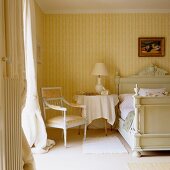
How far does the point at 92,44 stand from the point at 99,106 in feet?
4.69

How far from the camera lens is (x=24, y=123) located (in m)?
4.15

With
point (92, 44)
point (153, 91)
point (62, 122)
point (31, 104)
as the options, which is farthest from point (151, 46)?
point (31, 104)

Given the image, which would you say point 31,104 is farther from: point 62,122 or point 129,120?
point 129,120

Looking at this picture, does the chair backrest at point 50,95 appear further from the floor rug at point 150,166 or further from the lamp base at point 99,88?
the floor rug at point 150,166

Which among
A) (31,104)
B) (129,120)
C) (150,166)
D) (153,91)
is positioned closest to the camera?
(150,166)

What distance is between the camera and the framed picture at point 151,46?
18.8 ft

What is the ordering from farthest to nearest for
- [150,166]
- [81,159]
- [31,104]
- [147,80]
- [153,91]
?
[147,80], [153,91], [31,104], [81,159], [150,166]

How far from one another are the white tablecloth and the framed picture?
1.32 meters

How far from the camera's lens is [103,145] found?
177 inches

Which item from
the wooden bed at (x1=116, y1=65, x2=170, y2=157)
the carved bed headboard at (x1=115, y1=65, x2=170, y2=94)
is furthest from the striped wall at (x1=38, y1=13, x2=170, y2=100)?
the wooden bed at (x1=116, y1=65, x2=170, y2=157)

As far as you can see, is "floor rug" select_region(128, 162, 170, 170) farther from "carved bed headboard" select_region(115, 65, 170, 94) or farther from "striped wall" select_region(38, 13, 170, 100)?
"striped wall" select_region(38, 13, 170, 100)

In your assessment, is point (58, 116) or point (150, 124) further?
point (58, 116)

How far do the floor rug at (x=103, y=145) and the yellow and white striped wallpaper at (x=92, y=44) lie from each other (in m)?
1.31

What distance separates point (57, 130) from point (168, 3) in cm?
332
